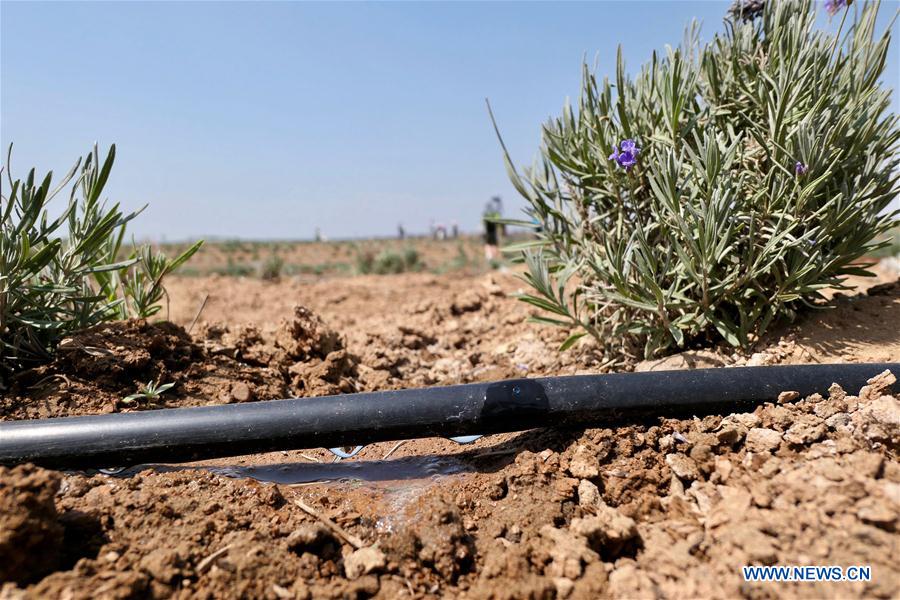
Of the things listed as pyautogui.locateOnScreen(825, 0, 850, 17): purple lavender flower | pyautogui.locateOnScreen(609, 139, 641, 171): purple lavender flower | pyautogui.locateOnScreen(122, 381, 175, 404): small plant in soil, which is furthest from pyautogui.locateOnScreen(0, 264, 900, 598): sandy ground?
pyautogui.locateOnScreen(825, 0, 850, 17): purple lavender flower

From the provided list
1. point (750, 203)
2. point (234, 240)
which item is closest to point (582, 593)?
point (750, 203)

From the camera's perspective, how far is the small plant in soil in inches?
87.7

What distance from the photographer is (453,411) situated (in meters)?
1.89

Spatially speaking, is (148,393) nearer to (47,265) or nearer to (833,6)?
(47,265)

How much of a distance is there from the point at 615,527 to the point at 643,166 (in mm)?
1715

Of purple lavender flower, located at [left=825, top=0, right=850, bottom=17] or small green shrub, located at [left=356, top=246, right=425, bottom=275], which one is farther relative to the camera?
small green shrub, located at [left=356, top=246, right=425, bottom=275]

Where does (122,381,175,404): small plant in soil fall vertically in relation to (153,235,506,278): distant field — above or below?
below

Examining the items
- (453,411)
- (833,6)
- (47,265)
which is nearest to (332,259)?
(47,265)

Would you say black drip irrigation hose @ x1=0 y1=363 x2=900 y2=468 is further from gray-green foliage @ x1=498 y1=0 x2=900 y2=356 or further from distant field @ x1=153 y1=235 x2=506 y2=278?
distant field @ x1=153 y1=235 x2=506 y2=278

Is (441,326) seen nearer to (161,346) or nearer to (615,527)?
(161,346)

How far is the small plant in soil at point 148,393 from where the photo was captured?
2229mm

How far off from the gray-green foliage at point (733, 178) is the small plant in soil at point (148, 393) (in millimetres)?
1662

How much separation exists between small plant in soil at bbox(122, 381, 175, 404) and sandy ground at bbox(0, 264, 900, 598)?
0.12ft

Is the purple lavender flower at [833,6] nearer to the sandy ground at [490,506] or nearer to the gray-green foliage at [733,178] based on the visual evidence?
the gray-green foliage at [733,178]
